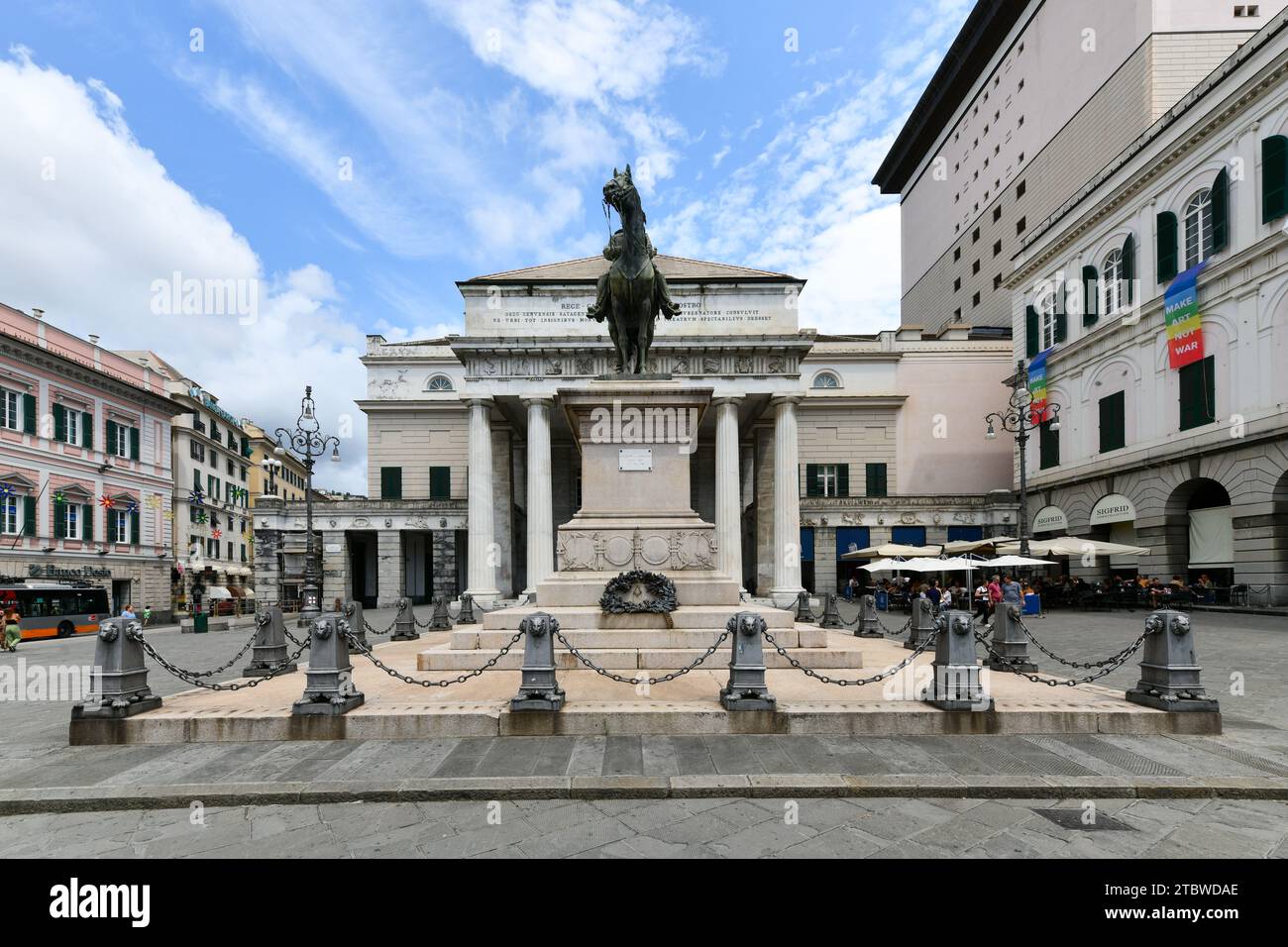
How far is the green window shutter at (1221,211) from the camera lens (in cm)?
2203

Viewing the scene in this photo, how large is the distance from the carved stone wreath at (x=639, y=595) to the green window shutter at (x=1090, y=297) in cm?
2953

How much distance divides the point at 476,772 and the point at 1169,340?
30.0m

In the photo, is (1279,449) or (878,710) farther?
(1279,449)

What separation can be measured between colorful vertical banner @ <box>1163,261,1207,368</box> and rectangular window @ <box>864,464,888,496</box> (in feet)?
58.6

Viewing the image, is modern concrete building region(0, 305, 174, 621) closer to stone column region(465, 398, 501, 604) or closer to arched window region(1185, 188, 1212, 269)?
stone column region(465, 398, 501, 604)

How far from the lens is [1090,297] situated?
28.8m

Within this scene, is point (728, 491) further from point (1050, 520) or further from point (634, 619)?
point (634, 619)

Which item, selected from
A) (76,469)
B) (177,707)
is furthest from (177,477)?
(177,707)

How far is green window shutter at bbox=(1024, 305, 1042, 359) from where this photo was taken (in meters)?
32.7

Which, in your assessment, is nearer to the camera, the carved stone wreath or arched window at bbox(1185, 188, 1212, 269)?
the carved stone wreath

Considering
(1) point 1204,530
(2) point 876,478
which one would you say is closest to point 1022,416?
(1) point 1204,530

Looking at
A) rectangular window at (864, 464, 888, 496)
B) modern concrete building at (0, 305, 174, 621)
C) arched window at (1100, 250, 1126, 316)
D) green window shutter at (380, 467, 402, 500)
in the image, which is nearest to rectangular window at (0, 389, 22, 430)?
modern concrete building at (0, 305, 174, 621)
